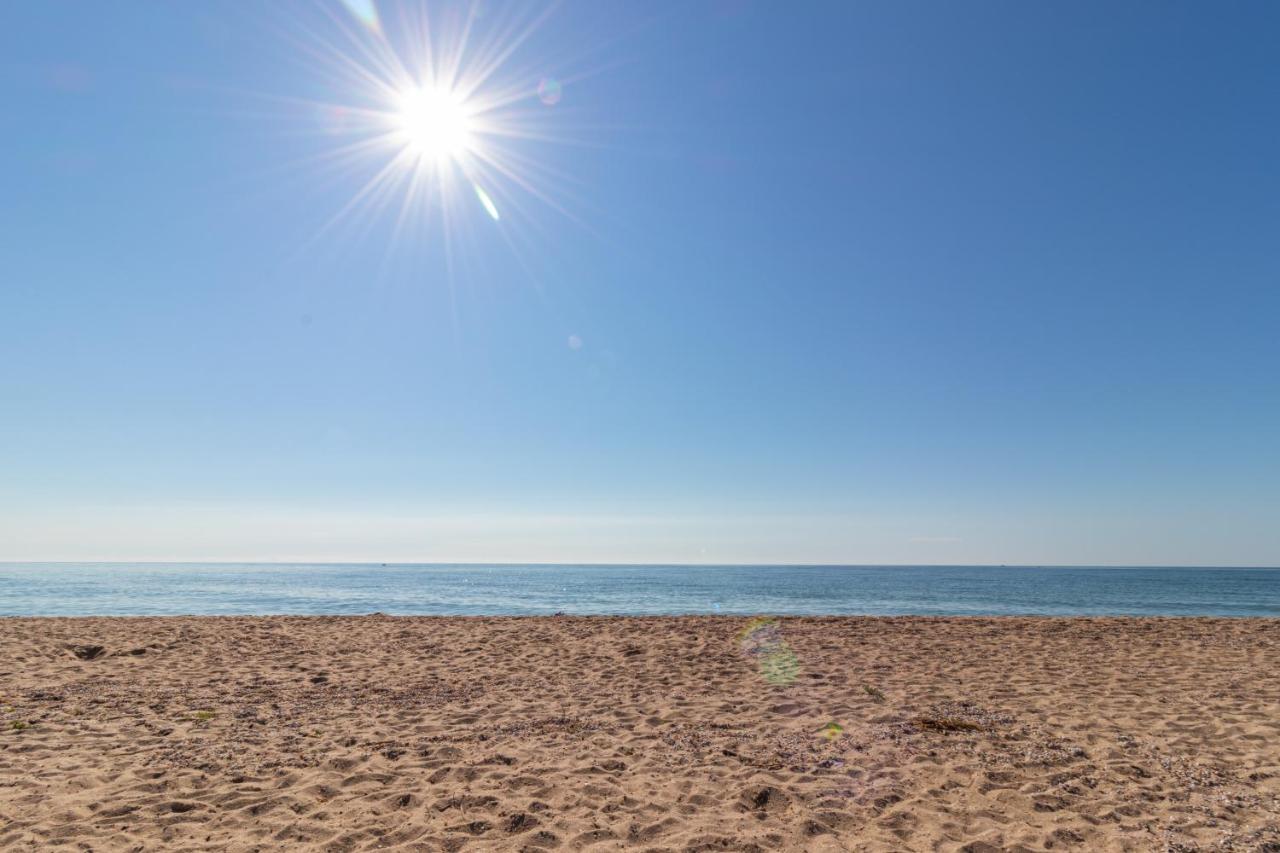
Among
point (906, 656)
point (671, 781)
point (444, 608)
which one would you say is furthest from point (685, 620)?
point (444, 608)

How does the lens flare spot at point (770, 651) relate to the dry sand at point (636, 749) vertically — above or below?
below

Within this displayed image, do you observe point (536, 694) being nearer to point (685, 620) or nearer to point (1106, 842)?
point (1106, 842)

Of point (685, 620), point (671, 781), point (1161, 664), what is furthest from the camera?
point (685, 620)

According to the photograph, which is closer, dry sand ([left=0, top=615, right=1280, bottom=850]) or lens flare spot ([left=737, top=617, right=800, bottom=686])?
dry sand ([left=0, top=615, right=1280, bottom=850])

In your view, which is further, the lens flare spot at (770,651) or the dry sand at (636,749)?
the lens flare spot at (770,651)

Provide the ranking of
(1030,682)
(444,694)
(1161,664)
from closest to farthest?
1. (444,694)
2. (1030,682)
3. (1161,664)

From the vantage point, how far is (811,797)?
5.88 meters

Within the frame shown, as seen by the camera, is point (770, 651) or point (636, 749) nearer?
point (636, 749)

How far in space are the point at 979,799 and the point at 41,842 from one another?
26.2ft

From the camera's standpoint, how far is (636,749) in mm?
7188

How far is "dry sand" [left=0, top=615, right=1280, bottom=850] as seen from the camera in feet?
17.1

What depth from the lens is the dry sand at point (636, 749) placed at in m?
5.20

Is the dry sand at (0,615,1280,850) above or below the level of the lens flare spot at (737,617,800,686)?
above

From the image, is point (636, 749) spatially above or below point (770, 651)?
above
